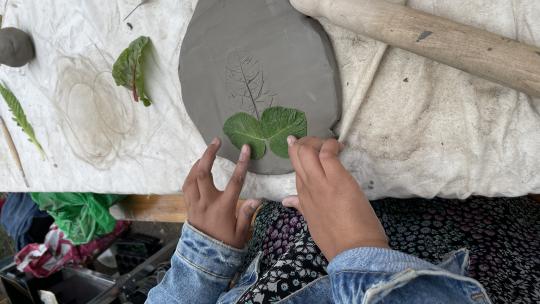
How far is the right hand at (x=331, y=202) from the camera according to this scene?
1.60 feet

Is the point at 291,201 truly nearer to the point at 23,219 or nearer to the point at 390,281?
the point at 390,281

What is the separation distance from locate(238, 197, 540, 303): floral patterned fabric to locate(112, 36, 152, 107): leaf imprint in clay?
15.6 inches

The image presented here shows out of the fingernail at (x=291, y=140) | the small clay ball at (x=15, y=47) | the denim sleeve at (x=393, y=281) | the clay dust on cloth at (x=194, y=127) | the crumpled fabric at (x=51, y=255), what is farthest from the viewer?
the crumpled fabric at (x=51, y=255)

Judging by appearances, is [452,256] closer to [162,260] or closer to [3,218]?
[162,260]

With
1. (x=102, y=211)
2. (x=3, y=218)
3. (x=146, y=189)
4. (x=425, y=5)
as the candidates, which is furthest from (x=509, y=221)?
(x=3, y=218)

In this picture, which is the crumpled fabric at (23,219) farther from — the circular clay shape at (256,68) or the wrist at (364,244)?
the wrist at (364,244)

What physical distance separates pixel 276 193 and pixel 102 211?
77cm

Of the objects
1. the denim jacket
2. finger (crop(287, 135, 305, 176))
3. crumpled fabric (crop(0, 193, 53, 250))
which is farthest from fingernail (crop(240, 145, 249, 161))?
crumpled fabric (crop(0, 193, 53, 250))

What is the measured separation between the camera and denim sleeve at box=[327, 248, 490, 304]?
1.35ft

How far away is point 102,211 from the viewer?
1.31m

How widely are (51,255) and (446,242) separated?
1670 mm

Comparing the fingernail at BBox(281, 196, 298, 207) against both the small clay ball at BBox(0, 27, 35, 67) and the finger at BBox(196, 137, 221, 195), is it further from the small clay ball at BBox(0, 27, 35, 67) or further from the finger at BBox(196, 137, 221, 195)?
the small clay ball at BBox(0, 27, 35, 67)

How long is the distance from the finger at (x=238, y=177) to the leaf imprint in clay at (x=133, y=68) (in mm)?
279

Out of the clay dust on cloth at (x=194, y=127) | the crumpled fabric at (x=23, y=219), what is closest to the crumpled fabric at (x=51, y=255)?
the crumpled fabric at (x=23, y=219)
